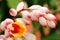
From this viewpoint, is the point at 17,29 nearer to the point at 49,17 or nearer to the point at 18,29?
the point at 18,29

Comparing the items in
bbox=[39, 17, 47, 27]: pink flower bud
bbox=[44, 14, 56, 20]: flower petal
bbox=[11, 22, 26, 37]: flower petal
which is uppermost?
bbox=[44, 14, 56, 20]: flower petal

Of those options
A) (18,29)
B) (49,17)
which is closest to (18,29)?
(18,29)

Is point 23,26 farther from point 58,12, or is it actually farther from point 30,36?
point 58,12

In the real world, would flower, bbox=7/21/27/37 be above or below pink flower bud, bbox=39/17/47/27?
below

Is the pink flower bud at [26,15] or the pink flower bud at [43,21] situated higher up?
the pink flower bud at [26,15]

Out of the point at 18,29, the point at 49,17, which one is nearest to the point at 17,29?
the point at 18,29

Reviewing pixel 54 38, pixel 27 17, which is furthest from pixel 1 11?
pixel 27 17

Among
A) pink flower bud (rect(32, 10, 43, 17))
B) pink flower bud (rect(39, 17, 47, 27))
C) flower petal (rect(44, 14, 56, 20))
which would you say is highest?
Result: pink flower bud (rect(32, 10, 43, 17))

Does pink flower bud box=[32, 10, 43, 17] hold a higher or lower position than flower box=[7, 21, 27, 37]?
higher
